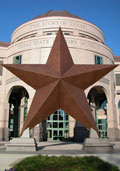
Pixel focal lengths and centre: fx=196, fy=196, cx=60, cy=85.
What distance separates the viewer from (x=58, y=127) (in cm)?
2884

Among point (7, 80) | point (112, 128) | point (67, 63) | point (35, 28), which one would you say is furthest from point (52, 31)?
point (67, 63)

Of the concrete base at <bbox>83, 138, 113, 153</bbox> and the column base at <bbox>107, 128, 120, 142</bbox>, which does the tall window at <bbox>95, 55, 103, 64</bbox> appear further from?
the concrete base at <bbox>83, 138, 113, 153</bbox>

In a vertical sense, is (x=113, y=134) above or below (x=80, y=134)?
below

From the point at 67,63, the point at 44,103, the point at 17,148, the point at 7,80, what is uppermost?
the point at 7,80

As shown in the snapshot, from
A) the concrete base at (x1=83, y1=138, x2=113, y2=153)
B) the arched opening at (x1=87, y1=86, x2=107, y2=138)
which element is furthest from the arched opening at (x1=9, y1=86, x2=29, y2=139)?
the concrete base at (x1=83, y1=138, x2=113, y2=153)

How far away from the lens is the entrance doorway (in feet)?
94.0

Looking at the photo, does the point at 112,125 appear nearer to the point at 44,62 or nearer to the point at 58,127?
the point at 58,127

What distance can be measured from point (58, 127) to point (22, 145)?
14895 millimetres

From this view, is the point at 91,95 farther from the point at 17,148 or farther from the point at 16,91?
the point at 17,148

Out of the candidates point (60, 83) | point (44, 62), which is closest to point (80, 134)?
point (44, 62)

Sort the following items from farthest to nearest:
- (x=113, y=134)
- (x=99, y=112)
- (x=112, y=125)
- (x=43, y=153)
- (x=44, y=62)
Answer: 1. (x=99, y=112)
2. (x=112, y=125)
3. (x=113, y=134)
4. (x=44, y=62)
5. (x=43, y=153)

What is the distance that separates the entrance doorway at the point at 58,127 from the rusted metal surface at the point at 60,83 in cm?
1579

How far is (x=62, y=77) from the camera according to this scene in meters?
12.2

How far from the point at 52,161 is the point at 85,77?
244 inches
